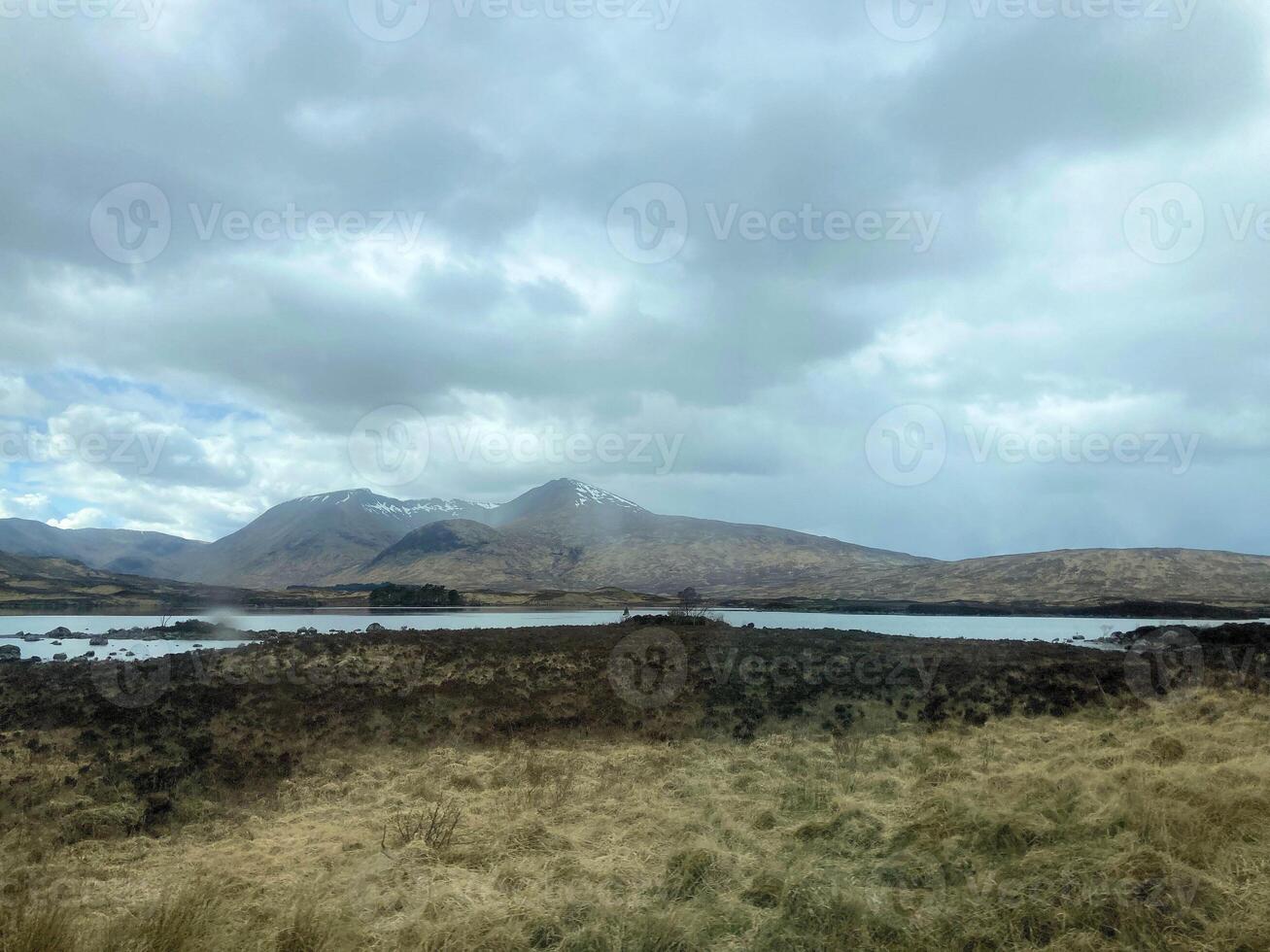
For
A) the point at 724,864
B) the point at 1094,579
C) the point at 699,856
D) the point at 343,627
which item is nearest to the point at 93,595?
the point at 343,627

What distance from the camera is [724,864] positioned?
8180 millimetres

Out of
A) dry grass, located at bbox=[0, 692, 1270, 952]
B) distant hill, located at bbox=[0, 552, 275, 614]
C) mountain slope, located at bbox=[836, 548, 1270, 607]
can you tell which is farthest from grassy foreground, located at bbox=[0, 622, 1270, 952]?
mountain slope, located at bbox=[836, 548, 1270, 607]

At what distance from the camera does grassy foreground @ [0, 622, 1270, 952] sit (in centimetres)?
651

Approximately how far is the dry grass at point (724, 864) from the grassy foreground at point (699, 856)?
31 mm

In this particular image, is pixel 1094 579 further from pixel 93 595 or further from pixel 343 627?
pixel 93 595

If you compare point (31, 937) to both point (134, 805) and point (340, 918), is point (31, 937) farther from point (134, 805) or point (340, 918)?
point (134, 805)

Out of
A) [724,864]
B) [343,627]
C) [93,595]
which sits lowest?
[93,595]

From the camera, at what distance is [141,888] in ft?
27.6

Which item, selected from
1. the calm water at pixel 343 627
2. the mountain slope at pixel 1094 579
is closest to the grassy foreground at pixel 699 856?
the calm water at pixel 343 627

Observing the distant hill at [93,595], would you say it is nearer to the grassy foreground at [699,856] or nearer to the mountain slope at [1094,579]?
the grassy foreground at [699,856]

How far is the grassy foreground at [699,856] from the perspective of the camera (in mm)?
6512

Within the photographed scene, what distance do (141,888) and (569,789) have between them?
6.27 metres

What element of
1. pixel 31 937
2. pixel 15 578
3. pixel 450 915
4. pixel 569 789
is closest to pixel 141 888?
pixel 31 937

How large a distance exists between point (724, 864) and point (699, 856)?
31cm
